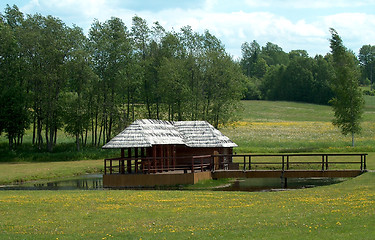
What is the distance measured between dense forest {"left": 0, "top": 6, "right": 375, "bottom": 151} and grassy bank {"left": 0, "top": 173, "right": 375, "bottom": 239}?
115 feet

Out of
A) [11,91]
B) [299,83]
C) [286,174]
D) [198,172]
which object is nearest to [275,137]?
[11,91]

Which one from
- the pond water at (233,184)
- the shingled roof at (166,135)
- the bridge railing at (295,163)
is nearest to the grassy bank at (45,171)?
the pond water at (233,184)

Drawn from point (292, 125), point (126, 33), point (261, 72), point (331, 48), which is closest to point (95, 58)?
point (126, 33)

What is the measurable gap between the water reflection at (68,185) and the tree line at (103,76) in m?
19.5

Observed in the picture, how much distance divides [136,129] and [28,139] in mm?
40018

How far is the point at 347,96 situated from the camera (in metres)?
58.9

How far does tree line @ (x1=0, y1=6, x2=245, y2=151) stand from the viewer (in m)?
57.2

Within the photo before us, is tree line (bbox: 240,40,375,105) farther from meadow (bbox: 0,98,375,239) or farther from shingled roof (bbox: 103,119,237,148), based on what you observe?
meadow (bbox: 0,98,375,239)

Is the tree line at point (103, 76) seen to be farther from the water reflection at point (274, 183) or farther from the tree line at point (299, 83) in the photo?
the tree line at point (299, 83)

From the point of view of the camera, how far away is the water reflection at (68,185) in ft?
111

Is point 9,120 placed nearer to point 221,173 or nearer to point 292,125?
point 221,173

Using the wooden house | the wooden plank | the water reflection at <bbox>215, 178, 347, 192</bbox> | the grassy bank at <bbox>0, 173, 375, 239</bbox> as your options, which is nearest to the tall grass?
the water reflection at <bbox>215, 178, 347, 192</bbox>

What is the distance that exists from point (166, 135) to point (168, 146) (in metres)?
0.78

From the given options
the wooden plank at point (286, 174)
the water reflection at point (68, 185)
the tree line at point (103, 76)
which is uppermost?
the tree line at point (103, 76)
